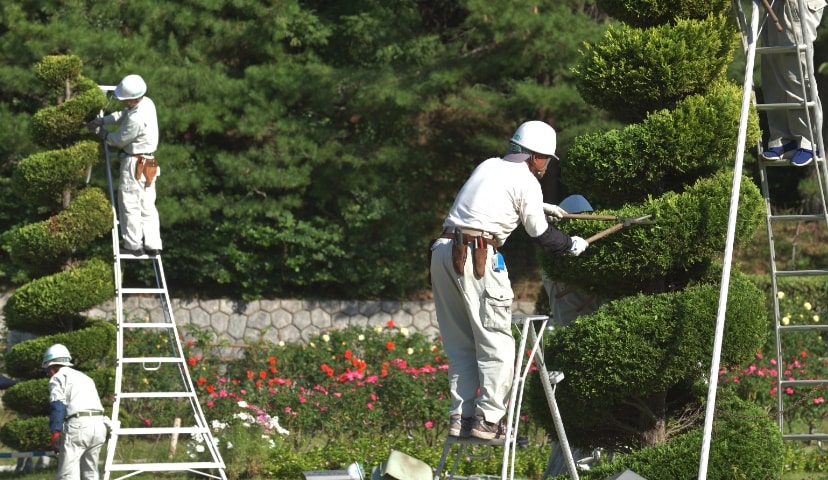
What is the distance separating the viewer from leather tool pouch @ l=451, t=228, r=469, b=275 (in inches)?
259

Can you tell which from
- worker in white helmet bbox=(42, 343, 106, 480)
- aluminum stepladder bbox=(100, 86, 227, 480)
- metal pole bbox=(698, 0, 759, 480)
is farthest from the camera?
aluminum stepladder bbox=(100, 86, 227, 480)

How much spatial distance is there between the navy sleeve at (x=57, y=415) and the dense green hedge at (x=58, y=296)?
4.94 ft

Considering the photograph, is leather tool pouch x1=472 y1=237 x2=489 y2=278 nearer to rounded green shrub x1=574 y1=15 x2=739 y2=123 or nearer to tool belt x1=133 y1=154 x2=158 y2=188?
rounded green shrub x1=574 y1=15 x2=739 y2=123

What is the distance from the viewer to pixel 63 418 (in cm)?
977

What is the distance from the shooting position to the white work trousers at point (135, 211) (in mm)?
11047

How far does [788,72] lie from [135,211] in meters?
5.97

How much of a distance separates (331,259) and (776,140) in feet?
33.5

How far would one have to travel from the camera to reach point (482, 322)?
657cm

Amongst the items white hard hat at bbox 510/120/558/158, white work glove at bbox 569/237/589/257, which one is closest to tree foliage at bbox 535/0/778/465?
white work glove at bbox 569/237/589/257

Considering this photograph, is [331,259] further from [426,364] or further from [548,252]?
[548,252]

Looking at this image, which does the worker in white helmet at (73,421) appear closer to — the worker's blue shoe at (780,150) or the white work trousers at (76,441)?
the white work trousers at (76,441)

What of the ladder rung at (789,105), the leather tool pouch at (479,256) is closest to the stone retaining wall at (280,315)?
the ladder rung at (789,105)

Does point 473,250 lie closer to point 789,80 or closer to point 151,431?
point 789,80

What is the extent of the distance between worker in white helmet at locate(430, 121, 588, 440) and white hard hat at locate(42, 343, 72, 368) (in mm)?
4605
